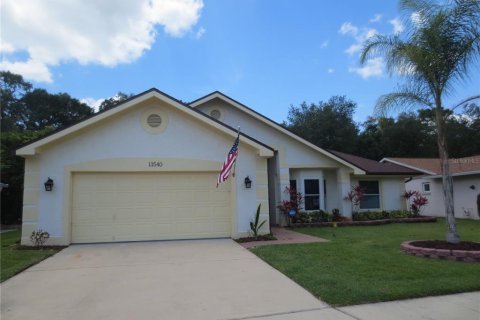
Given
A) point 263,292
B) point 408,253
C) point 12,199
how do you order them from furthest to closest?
point 12,199 < point 408,253 < point 263,292

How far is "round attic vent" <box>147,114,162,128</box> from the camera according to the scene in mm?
12641

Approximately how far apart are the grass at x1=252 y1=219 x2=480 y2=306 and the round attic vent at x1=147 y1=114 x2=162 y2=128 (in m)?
5.39

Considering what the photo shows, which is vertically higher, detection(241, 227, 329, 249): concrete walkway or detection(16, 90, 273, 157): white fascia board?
detection(16, 90, 273, 157): white fascia board

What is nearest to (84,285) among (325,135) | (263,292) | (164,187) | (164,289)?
(164,289)

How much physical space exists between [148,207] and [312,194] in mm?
8761

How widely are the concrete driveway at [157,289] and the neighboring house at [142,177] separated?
2.33 m

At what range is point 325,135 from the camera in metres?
43.1

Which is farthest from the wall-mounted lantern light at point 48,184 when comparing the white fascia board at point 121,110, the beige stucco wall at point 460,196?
the beige stucco wall at point 460,196

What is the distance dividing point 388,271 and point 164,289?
4.33 meters

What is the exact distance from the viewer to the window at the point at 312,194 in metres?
18.2

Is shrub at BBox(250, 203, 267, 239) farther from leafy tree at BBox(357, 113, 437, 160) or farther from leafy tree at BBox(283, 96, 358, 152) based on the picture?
leafy tree at BBox(357, 113, 437, 160)

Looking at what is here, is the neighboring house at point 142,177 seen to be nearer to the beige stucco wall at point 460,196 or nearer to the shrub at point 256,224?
the shrub at point 256,224

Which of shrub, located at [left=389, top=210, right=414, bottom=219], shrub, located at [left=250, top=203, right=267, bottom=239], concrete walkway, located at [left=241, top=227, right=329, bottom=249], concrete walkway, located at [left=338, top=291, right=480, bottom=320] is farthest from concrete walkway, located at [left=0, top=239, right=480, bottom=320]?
shrub, located at [left=389, top=210, right=414, bottom=219]

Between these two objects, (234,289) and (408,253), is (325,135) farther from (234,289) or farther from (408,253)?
(234,289)
